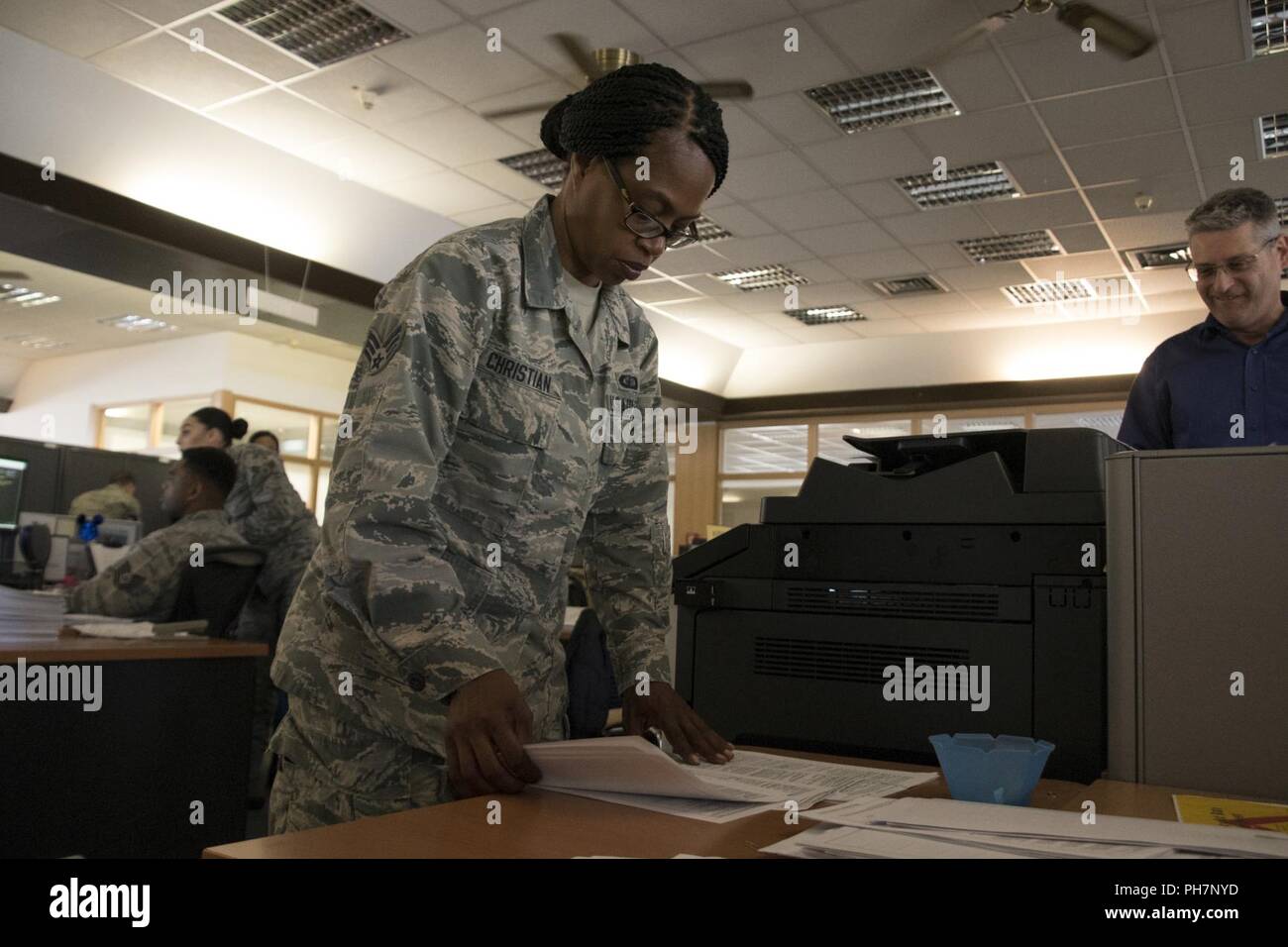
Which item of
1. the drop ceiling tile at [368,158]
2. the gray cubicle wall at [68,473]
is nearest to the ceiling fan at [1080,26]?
the drop ceiling tile at [368,158]

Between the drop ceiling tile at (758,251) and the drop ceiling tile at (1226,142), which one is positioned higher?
the drop ceiling tile at (1226,142)

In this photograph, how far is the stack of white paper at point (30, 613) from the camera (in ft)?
8.21

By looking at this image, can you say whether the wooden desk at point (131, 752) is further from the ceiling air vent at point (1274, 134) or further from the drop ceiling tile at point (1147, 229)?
the drop ceiling tile at point (1147, 229)

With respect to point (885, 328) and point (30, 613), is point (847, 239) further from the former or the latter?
point (30, 613)

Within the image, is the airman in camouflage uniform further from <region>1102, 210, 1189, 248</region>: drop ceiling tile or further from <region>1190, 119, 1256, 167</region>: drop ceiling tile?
<region>1102, 210, 1189, 248</region>: drop ceiling tile

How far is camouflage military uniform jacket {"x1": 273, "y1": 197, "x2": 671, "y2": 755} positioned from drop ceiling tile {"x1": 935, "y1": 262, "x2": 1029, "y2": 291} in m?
6.48

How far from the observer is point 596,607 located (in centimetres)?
141

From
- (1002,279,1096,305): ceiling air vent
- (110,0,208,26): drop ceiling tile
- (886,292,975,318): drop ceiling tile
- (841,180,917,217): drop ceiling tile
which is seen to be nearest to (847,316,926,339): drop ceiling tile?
(886,292,975,318): drop ceiling tile

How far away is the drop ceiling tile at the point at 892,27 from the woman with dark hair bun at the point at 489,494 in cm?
328

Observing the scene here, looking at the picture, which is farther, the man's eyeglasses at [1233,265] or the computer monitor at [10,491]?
the computer monitor at [10,491]

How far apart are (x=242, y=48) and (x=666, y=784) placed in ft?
15.4

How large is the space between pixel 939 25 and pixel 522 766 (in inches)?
164

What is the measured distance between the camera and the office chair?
3.08 metres

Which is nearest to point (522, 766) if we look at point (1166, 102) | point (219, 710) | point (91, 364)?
point (219, 710)
